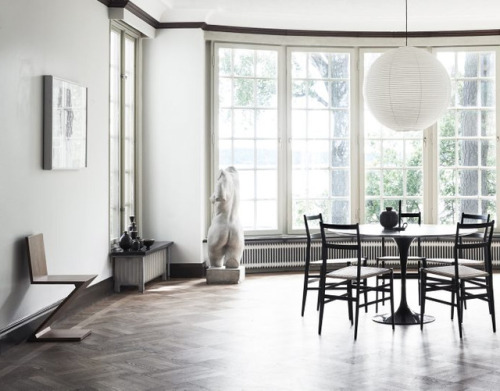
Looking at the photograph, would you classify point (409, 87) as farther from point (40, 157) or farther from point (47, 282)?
point (47, 282)

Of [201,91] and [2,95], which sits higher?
[201,91]

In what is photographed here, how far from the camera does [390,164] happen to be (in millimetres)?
9805

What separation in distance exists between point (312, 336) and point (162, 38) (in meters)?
4.64

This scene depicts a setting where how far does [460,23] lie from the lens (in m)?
9.49

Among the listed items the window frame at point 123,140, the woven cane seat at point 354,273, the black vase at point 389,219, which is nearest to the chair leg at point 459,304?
the woven cane seat at point 354,273

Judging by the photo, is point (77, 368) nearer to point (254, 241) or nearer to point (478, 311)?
point (478, 311)

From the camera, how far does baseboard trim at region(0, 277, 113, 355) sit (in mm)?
5445

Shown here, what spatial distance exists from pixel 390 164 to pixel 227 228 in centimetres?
266

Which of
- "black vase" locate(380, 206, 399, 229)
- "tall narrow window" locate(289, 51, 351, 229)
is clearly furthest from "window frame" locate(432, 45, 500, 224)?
"black vase" locate(380, 206, 399, 229)

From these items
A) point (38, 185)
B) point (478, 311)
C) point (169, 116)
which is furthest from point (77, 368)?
point (169, 116)

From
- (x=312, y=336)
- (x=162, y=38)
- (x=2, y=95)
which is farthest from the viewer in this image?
(x=162, y=38)

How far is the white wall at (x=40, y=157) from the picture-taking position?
546cm

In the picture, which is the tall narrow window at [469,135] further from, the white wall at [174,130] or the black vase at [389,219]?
the black vase at [389,219]

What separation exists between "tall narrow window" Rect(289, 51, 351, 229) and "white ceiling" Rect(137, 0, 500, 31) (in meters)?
0.51
